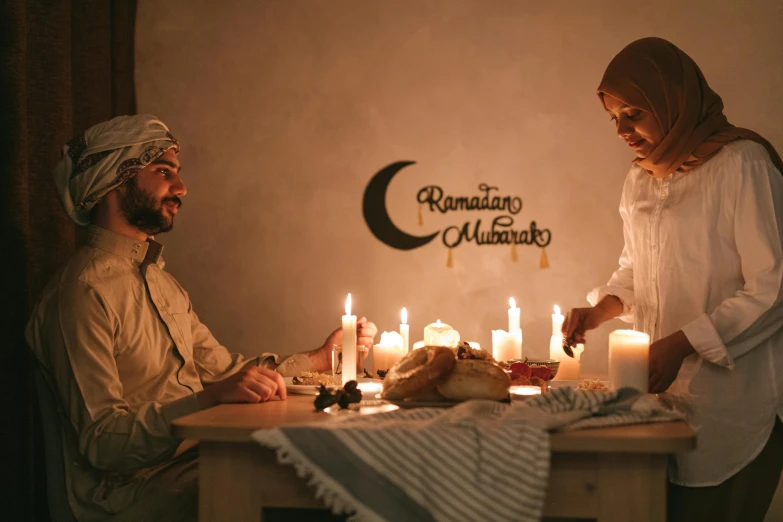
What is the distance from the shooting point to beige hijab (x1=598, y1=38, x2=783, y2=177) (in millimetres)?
2049

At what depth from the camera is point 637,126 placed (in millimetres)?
2121

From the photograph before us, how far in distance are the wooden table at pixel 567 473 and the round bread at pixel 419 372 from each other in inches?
12.6

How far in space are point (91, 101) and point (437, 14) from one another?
1.51 metres

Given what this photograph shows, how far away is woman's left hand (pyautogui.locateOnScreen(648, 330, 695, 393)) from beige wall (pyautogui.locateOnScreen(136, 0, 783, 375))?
4.53ft

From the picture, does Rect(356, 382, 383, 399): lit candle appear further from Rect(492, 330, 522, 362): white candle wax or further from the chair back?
the chair back

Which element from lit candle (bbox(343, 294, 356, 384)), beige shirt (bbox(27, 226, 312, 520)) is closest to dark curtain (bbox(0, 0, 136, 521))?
beige shirt (bbox(27, 226, 312, 520))

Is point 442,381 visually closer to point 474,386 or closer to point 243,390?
point 474,386

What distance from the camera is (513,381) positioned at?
2.03m

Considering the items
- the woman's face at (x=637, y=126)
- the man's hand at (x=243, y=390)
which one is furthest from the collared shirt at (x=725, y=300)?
the man's hand at (x=243, y=390)

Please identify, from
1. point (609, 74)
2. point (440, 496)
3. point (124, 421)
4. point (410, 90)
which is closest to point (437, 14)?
point (410, 90)

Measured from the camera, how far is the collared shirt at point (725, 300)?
1859 mm

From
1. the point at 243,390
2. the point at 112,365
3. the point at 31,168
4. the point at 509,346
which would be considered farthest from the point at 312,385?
the point at 31,168

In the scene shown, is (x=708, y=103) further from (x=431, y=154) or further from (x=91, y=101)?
(x=91, y=101)

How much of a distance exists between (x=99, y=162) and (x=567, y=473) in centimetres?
160
